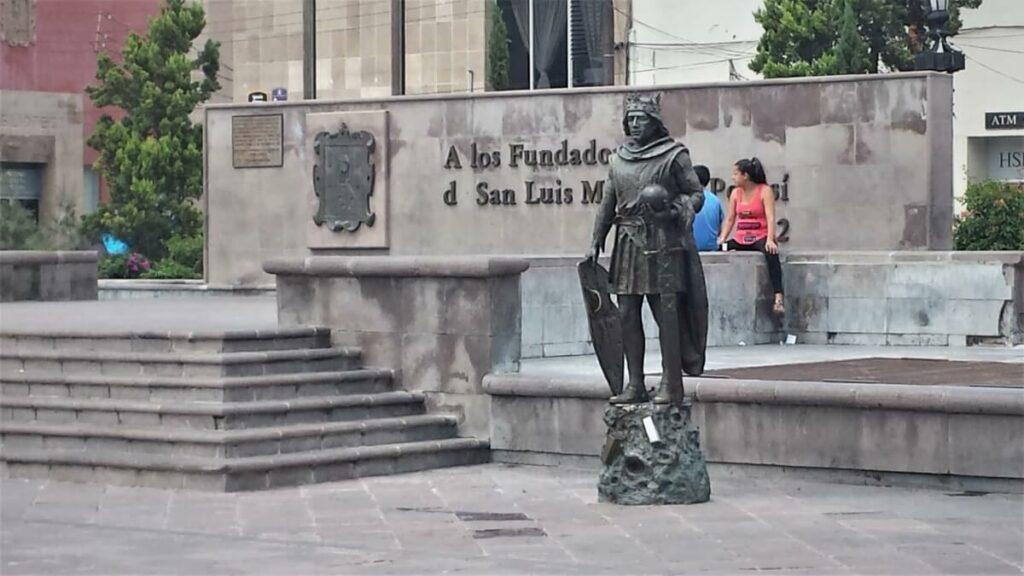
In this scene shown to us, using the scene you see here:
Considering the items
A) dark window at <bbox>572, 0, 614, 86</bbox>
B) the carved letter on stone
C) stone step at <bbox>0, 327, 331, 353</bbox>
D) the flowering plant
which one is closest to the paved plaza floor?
stone step at <bbox>0, 327, 331, 353</bbox>

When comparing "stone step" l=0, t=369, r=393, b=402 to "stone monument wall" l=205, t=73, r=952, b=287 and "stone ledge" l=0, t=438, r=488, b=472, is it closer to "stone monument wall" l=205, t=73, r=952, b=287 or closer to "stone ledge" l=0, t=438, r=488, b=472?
"stone ledge" l=0, t=438, r=488, b=472

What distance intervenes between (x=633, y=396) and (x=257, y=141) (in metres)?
13.9

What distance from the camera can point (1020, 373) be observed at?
13.7 metres

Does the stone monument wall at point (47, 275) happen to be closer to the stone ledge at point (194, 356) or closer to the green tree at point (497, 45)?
the stone ledge at point (194, 356)

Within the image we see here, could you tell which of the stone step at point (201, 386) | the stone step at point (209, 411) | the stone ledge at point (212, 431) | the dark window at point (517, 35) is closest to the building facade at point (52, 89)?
the dark window at point (517, 35)

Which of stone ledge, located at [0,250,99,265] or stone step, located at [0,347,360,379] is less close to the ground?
stone ledge, located at [0,250,99,265]

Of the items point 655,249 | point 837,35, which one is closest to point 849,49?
point 837,35

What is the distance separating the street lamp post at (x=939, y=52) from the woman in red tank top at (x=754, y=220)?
2.80m

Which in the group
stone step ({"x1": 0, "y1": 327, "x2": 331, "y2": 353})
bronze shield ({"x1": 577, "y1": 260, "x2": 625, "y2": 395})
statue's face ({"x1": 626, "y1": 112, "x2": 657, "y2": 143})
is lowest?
stone step ({"x1": 0, "y1": 327, "x2": 331, "y2": 353})

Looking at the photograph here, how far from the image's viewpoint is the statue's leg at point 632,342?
38.5ft

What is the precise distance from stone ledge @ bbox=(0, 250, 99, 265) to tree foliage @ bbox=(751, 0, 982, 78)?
13.3 meters

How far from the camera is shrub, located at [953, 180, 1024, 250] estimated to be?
2056 cm

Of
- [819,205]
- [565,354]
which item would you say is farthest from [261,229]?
[565,354]

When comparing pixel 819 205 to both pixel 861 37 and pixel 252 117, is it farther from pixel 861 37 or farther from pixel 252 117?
pixel 861 37
